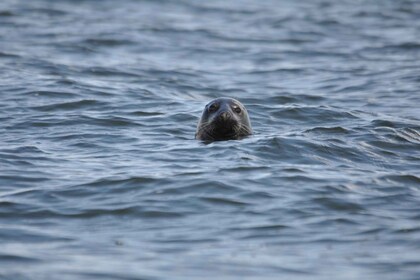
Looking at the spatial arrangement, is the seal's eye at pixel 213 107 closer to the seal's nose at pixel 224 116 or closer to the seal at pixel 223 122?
the seal at pixel 223 122

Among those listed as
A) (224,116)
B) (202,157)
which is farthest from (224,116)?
(202,157)

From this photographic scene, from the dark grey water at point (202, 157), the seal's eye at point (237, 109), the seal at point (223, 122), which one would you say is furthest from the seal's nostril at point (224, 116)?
the dark grey water at point (202, 157)

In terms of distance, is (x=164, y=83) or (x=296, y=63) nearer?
(x=164, y=83)

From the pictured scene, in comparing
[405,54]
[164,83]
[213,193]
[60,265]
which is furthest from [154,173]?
[405,54]

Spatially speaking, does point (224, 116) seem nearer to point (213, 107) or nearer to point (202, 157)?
point (213, 107)

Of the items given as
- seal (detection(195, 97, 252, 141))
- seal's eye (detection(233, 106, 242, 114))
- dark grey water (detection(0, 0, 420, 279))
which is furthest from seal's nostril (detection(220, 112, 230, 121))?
dark grey water (detection(0, 0, 420, 279))

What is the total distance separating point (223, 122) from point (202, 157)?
3.91 ft

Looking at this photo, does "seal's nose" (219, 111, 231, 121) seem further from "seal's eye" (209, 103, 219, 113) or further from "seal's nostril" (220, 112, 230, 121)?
"seal's eye" (209, 103, 219, 113)

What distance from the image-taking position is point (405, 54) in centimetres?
2144

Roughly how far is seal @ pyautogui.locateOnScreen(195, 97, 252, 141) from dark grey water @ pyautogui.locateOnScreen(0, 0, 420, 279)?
12.1 inches

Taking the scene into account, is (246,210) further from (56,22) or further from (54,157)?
(56,22)

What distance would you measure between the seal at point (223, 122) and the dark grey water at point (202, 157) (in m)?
0.31

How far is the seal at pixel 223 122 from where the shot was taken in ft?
41.1

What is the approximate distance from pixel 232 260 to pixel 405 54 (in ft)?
47.9
